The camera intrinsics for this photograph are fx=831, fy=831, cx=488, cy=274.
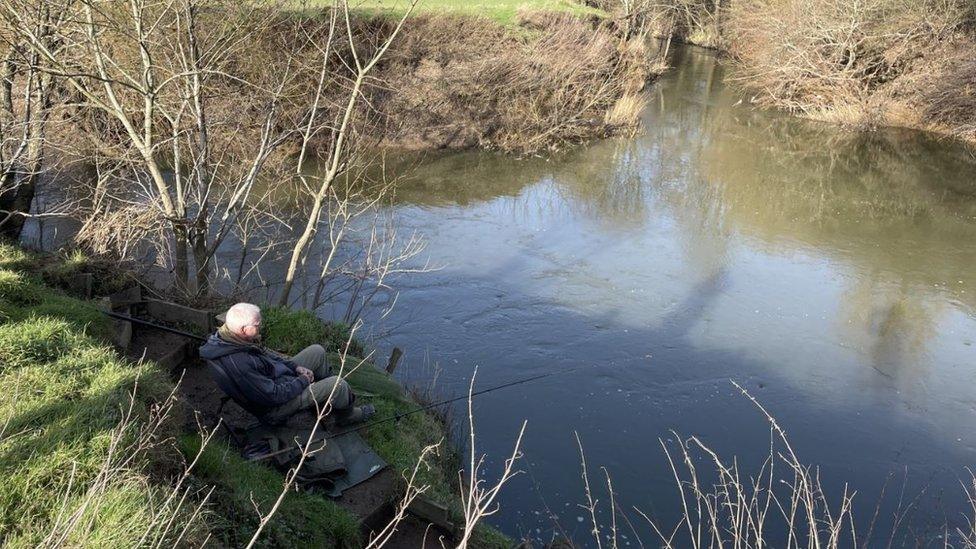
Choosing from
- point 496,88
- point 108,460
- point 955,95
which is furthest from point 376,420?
point 955,95

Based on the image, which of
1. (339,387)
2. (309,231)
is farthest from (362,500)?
(309,231)

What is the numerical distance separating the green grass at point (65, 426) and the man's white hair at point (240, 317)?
1.73ft

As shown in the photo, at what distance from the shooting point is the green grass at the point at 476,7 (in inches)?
796

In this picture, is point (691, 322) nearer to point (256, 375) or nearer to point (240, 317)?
point (256, 375)

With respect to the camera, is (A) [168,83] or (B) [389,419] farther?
(A) [168,83]

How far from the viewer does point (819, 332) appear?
10375mm

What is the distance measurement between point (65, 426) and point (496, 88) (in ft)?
55.3

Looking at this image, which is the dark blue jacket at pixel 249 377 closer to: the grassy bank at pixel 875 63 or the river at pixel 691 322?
the river at pixel 691 322

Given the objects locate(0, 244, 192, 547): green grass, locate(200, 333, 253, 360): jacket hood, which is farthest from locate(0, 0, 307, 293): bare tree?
locate(200, 333, 253, 360): jacket hood

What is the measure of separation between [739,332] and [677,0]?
26.1 meters

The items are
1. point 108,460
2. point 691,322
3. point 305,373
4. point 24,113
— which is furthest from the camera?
point 691,322

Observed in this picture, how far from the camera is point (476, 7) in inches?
912

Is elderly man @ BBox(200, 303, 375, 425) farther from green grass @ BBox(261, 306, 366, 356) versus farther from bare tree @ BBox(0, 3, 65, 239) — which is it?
bare tree @ BBox(0, 3, 65, 239)

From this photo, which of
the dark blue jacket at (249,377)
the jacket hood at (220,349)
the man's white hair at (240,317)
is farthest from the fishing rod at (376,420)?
the man's white hair at (240,317)
